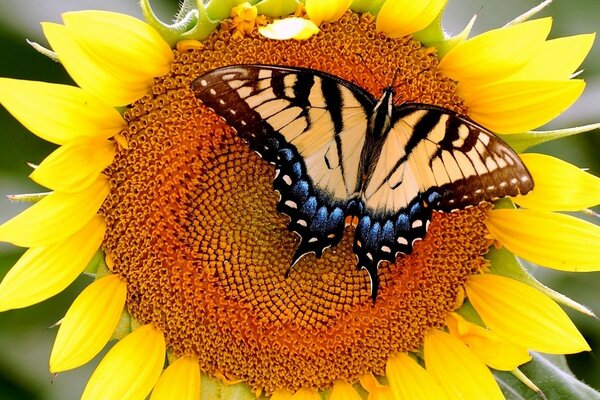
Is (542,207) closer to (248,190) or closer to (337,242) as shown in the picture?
(337,242)

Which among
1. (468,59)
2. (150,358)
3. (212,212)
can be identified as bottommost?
(150,358)

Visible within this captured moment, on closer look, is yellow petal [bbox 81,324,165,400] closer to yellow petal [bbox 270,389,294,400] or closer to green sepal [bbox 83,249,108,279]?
green sepal [bbox 83,249,108,279]

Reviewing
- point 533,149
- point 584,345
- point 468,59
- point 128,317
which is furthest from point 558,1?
point 128,317

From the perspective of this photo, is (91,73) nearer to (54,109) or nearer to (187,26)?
(54,109)

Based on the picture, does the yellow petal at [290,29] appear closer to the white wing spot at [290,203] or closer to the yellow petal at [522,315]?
the white wing spot at [290,203]

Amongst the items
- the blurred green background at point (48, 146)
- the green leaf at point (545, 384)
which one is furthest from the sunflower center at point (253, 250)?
the blurred green background at point (48, 146)

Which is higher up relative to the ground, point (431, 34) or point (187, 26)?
point (187, 26)

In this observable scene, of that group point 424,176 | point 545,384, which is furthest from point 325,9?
point 545,384
